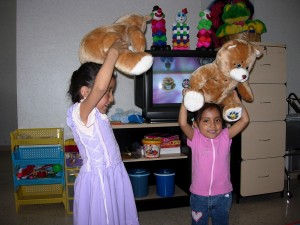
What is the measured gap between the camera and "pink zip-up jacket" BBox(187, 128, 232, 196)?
1.45 meters

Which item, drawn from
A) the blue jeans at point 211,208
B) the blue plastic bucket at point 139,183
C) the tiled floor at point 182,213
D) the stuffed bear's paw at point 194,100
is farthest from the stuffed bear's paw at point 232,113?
the blue plastic bucket at point 139,183

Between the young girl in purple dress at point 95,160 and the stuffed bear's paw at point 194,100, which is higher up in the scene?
the stuffed bear's paw at point 194,100

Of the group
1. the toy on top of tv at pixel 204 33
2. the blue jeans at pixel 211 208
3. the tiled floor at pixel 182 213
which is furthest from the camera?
the toy on top of tv at pixel 204 33

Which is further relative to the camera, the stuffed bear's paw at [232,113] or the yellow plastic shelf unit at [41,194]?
the yellow plastic shelf unit at [41,194]

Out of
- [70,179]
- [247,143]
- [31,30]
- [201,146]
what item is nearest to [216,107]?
[201,146]

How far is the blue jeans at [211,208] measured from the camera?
145 cm

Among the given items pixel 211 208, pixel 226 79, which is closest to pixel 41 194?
pixel 211 208

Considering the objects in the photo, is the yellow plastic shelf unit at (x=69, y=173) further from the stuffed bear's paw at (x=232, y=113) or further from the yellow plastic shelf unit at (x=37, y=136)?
the stuffed bear's paw at (x=232, y=113)

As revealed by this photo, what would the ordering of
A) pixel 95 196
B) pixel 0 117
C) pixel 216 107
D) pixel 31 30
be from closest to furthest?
1. pixel 95 196
2. pixel 216 107
3. pixel 31 30
4. pixel 0 117

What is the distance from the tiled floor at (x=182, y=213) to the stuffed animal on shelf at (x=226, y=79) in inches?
45.4

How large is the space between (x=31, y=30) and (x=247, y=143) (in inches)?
84.8

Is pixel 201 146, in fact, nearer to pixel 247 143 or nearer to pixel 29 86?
pixel 247 143

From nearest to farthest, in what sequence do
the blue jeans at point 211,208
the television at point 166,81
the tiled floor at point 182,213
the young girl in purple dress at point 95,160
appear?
1. the young girl in purple dress at point 95,160
2. the blue jeans at point 211,208
3. the tiled floor at point 182,213
4. the television at point 166,81

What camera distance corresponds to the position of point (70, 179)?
7.82 feet
